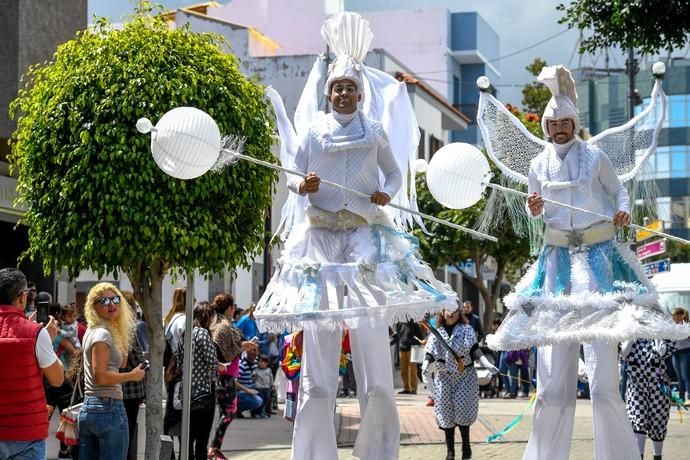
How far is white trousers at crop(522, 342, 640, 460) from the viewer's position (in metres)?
7.25

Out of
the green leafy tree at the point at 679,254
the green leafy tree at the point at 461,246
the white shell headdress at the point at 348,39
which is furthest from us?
the green leafy tree at the point at 679,254

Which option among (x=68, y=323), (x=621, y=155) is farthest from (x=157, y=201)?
(x=621, y=155)

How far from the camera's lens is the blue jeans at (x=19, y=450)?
6941mm

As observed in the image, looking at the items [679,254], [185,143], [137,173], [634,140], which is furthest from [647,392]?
[679,254]

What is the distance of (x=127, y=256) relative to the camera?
36.8ft

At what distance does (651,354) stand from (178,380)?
4680 millimetres

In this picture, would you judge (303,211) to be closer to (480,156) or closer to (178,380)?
(480,156)

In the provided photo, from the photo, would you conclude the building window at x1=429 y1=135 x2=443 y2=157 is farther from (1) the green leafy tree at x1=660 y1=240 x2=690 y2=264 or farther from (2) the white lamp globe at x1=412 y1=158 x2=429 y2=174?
(2) the white lamp globe at x1=412 y1=158 x2=429 y2=174

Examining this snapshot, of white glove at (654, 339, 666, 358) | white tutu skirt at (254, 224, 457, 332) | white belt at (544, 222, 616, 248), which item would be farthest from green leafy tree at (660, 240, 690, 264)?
white tutu skirt at (254, 224, 457, 332)

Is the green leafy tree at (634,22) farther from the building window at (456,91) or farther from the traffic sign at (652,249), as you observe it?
the building window at (456,91)

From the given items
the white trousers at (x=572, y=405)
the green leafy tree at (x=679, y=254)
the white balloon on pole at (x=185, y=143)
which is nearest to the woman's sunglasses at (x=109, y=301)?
the white balloon on pole at (x=185, y=143)

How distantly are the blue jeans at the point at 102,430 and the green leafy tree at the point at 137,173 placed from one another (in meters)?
2.70

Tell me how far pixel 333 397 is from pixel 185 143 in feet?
5.68

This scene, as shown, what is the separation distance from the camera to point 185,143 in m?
7.06
